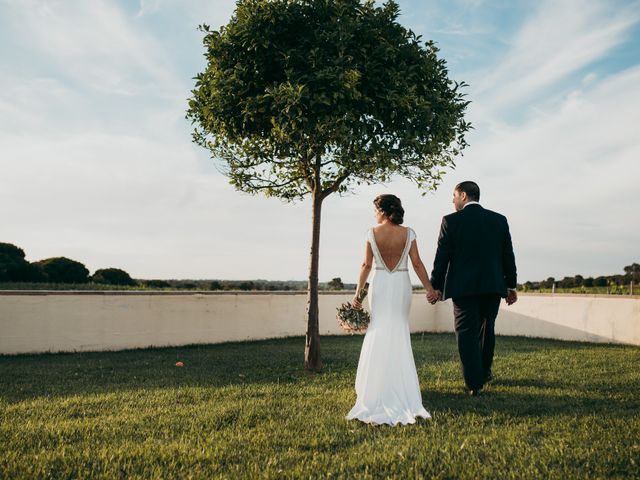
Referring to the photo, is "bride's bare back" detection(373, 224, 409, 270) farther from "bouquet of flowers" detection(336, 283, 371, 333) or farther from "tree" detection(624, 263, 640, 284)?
"tree" detection(624, 263, 640, 284)

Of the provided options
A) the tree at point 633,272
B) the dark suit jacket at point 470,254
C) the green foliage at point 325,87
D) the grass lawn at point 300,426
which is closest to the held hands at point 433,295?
the dark suit jacket at point 470,254

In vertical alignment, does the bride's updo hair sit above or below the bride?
above

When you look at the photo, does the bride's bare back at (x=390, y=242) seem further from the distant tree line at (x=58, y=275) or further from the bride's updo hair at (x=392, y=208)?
the distant tree line at (x=58, y=275)

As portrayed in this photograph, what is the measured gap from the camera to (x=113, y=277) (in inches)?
744

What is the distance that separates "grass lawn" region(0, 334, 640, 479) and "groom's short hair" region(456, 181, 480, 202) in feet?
8.04

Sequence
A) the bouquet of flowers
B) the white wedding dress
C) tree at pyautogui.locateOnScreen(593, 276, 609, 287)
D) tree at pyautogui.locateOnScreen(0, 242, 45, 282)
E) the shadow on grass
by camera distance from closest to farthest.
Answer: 1. the white wedding dress
2. the shadow on grass
3. the bouquet of flowers
4. tree at pyautogui.locateOnScreen(0, 242, 45, 282)
5. tree at pyautogui.locateOnScreen(593, 276, 609, 287)

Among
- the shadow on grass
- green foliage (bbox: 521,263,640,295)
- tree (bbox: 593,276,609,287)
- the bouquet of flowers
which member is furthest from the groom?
tree (bbox: 593,276,609,287)

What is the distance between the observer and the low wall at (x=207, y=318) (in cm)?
1262

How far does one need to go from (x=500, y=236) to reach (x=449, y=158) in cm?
343

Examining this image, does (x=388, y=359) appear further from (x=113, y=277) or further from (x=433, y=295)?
(x=113, y=277)

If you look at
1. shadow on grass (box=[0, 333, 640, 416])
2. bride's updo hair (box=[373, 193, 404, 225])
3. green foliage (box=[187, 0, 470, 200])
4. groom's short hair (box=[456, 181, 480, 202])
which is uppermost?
green foliage (box=[187, 0, 470, 200])

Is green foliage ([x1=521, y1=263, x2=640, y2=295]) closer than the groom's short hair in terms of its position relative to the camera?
No

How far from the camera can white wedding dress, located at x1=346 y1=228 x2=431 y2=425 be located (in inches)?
223

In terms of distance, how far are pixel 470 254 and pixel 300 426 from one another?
2.97m
